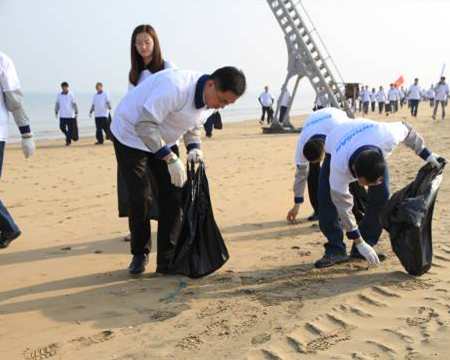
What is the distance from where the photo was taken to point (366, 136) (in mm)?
3494

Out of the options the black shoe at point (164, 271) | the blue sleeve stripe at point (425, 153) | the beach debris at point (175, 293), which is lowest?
the beach debris at point (175, 293)

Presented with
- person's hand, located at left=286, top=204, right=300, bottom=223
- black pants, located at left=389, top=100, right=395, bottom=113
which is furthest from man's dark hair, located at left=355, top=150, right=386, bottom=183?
black pants, located at left=389, top=100, right=395, bottom=113

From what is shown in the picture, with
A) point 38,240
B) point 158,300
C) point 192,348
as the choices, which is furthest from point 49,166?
point 192,348

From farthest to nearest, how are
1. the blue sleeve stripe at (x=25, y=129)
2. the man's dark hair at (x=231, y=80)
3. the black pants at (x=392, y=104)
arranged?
the black pants at (x=392, y=104) → the blue sleeve stripe at (x=25, y=129) → the man's dark hair at (x=231, y=80)

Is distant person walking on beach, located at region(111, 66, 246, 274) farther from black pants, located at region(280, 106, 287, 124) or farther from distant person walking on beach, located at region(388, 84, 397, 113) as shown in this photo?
distant person walking on beach, located at region(388, 84, 397, 113)

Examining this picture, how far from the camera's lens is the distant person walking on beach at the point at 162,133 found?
324 centimetres

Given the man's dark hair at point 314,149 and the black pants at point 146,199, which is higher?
the man's dark hair at point 314,149

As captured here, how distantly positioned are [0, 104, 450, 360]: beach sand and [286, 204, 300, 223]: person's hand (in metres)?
0.07

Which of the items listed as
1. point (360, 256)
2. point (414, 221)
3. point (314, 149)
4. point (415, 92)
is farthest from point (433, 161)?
point (415, 92)

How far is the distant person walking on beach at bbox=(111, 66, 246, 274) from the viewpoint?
324 centimetres

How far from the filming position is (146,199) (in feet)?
12.3

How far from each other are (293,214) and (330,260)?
1291 millimetres

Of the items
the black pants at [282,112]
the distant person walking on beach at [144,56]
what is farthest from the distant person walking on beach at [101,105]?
the distant person walking on beach at [144,56]

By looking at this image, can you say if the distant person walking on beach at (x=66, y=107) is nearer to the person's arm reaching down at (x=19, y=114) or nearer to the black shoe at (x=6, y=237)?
the person's arm reaching down at (x=19, y=114)
